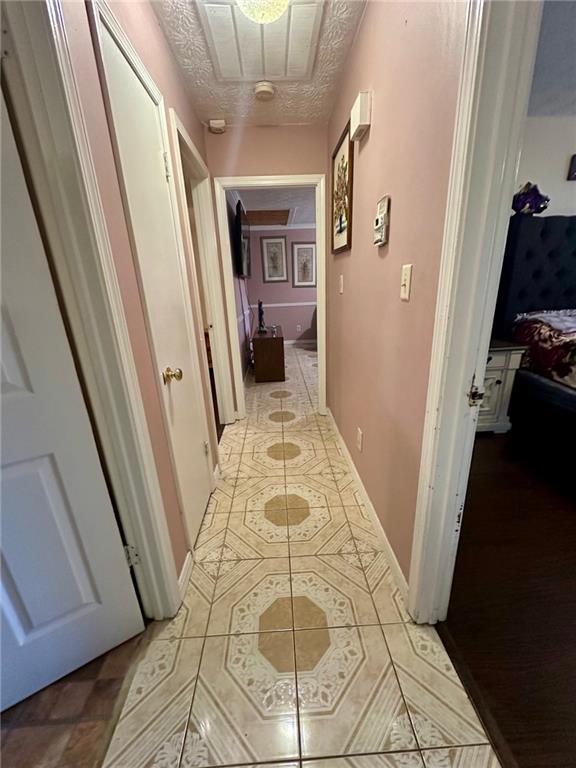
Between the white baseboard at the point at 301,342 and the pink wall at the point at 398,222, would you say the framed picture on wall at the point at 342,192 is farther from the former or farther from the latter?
the white baseboard at the point at 301,342

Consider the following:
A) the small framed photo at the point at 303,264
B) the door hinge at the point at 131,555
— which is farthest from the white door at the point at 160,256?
the small framed photo at the point at 303,264

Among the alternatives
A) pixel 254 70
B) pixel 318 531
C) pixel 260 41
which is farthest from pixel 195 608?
pixel 254 70

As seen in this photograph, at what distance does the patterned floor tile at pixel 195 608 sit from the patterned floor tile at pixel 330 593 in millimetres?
355

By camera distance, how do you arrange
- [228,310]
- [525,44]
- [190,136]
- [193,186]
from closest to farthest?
[525,44] < [190,136] < [193,186] < [228,310]

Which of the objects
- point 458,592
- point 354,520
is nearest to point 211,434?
point 354,520

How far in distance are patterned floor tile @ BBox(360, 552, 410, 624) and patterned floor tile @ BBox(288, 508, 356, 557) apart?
0.10m

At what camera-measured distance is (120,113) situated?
97 cm

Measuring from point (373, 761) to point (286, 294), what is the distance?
6.35 m

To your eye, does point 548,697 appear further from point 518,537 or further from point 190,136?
A: point 190,136

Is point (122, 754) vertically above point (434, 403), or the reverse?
point (434, 403)

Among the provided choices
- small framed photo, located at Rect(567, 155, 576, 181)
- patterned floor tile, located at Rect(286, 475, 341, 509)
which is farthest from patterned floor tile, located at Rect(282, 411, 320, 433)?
small framed photo, located at Rect(567, 155, 576, 181)

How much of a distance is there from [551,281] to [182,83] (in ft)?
9.74

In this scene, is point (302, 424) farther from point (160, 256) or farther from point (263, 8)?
point (263, 8)

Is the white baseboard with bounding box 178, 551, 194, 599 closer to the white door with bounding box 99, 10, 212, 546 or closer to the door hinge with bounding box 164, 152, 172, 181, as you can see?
the white door with bounding box 99, 10, 212, 546
